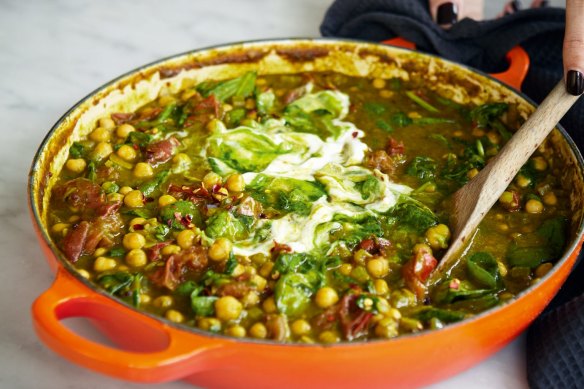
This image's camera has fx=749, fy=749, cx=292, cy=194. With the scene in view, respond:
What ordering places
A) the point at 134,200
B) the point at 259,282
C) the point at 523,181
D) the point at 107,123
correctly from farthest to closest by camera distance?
the point at 107,123 < the point at 523,181 < the point at 134,200 < the point at 259,282

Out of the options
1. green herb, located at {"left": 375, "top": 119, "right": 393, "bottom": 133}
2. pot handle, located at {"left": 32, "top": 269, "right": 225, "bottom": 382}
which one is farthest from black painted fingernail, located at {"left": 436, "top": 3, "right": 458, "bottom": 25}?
pot handle, located at {"left": 32, "top": 269, "right": 225, "bottom": 382}

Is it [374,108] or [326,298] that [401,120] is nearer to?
[374,108]

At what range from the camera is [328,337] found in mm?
3859

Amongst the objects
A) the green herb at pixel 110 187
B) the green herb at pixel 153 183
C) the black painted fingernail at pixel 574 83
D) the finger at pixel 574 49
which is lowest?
the green herb at pixel 153 183

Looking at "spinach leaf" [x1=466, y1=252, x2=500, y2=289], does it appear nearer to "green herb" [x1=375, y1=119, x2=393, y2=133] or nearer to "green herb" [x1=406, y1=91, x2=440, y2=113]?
"green herb" [x1=375, y1=119, x2=393, y2=133]

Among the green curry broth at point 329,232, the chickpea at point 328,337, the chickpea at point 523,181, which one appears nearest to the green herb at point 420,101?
the green curry broth at point 329,232

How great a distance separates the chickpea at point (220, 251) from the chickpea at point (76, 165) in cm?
130

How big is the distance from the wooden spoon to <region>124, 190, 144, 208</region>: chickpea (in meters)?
1.95

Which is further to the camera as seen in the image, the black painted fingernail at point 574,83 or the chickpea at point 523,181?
the chickpea at point 523,181

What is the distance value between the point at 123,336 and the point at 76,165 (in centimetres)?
166

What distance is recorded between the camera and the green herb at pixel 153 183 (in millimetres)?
4887

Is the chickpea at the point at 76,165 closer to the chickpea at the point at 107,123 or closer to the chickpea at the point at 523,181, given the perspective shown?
the chickpea at the point at 107,123

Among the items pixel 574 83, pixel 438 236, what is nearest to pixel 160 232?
pixel 438 236

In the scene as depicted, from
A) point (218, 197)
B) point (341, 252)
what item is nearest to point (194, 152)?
point (218, 197)
